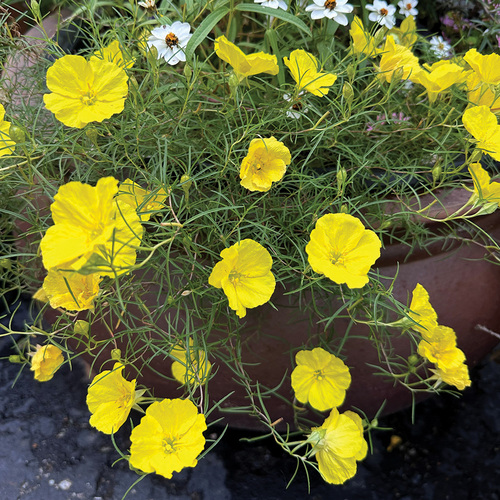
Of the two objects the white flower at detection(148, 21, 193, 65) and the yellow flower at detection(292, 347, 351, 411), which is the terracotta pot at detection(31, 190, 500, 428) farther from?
the white flower at detection(148, 21, 193, 65)

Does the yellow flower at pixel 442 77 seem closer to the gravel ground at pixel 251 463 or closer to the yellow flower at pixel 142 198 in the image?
the yellow flower at pixel 142 198

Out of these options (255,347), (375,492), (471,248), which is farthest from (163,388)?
(471,248)

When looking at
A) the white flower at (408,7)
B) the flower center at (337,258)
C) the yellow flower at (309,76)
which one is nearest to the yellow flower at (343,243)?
the flower center at (337,258)

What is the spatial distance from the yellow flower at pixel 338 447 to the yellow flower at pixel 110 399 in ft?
0.93

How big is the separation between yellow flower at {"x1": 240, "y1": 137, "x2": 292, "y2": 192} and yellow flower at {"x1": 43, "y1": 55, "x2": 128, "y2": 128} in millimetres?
202

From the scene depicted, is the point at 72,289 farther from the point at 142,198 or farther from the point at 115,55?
the point at 115,55

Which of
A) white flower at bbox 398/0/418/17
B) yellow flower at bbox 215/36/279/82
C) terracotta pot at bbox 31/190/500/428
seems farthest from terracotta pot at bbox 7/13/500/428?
white flower at bbox 398/0/418/17

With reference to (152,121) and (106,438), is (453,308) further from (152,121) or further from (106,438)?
(106,438)

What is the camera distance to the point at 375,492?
113 cm

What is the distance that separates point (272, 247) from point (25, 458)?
0.80 m

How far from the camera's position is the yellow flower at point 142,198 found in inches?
30.7

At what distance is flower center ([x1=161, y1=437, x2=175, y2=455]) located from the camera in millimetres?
738

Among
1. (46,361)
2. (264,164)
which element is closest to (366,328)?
(264,164)

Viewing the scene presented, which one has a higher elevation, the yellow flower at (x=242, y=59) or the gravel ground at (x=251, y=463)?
the yellow flower at (x=242, y=59)
